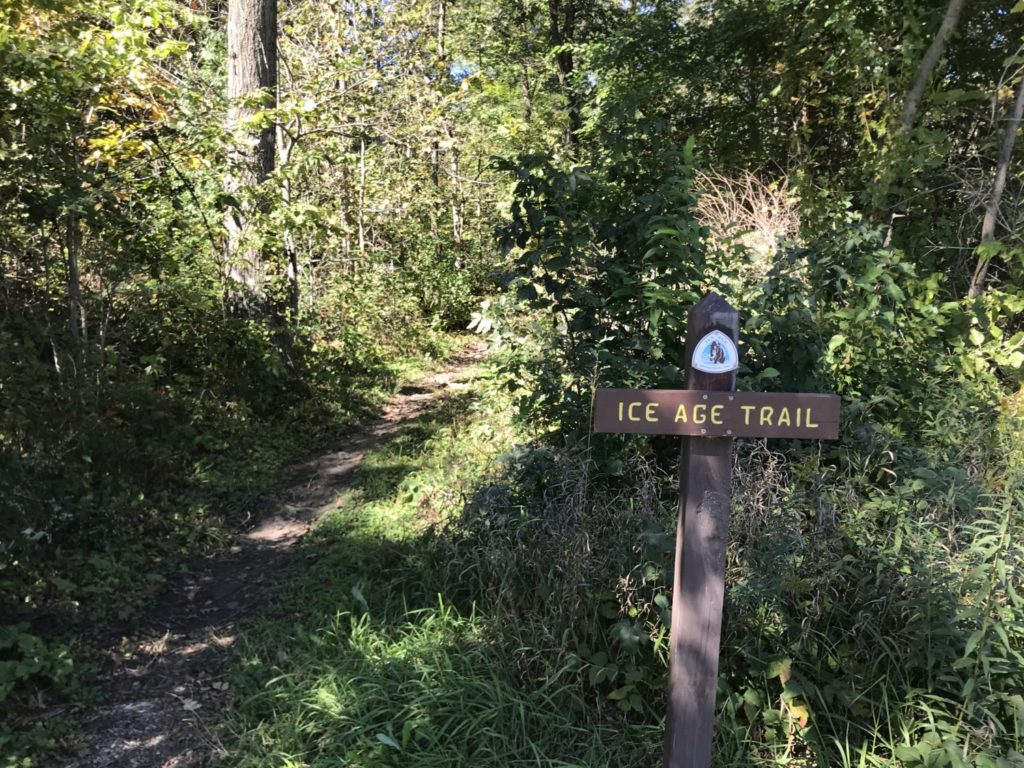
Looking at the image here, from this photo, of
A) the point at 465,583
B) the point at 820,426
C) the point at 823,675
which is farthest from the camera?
the point at 465,583

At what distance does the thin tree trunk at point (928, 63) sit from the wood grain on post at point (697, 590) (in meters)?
5.59

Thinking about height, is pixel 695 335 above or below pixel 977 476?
above

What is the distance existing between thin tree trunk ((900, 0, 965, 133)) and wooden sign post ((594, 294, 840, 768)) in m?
5.44

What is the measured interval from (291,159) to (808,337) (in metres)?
6.07

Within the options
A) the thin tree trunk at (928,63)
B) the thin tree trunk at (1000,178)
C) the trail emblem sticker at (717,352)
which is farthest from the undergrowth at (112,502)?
the thin tree trunk at (928,63)

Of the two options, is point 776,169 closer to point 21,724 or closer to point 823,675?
point 823,675

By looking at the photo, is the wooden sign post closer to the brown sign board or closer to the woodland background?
the brown sign board

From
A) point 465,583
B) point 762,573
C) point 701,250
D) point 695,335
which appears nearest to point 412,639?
point 465,583

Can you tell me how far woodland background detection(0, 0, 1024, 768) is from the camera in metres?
2.87

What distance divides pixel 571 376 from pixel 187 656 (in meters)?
2.70

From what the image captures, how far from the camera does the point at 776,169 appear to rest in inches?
440

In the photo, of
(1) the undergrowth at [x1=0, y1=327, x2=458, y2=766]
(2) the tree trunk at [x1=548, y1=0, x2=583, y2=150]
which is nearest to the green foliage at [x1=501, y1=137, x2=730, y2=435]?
(1) the undergrowth at [x1=0, y1=327, x2=458, y2=766]

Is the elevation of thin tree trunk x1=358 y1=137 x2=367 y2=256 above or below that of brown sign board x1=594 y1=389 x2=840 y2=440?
above

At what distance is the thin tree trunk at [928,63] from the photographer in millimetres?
6070
